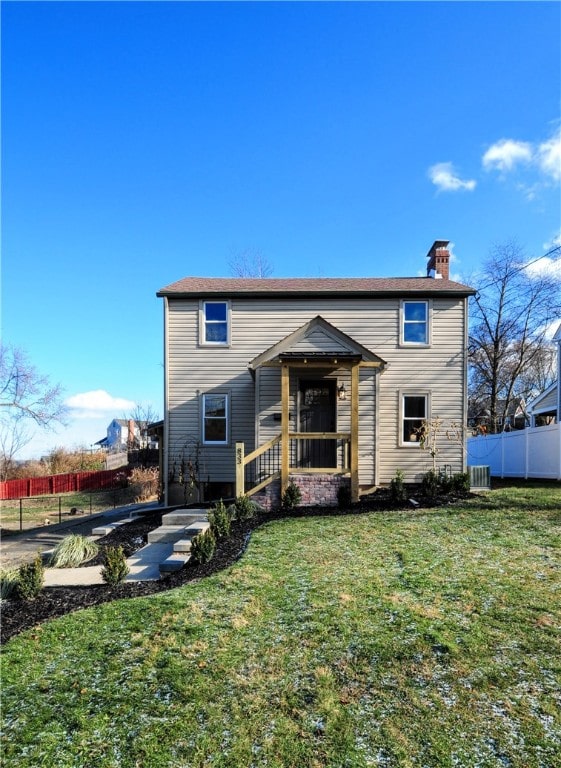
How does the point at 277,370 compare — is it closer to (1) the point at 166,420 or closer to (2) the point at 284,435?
(2) the point at 284,435

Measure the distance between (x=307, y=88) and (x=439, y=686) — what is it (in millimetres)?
11241

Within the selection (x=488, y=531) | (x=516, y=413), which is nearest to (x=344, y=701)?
(x=488, y=531)

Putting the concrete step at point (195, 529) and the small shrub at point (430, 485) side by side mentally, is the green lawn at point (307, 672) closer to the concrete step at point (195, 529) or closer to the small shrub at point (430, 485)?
the concrete step at point (195, 529)

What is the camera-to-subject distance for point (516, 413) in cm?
3409

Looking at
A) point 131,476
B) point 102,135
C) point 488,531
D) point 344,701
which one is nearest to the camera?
point 344,701

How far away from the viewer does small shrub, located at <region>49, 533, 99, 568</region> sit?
7.15 metres

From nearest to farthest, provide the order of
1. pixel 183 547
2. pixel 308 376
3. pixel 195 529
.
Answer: pixel 183 547, pixel 195 529, pixel 308 376

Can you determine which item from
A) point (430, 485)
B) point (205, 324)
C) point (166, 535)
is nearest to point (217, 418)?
point (205, 324)

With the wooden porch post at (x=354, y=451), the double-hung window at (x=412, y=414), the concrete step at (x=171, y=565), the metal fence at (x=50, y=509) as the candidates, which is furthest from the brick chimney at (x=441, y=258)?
the metal fence at (x=50, y=509)

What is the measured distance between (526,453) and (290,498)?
9080 millimetres

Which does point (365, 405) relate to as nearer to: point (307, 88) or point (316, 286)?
point (316, 286)

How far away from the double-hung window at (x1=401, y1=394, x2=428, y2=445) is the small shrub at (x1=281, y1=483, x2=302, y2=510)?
432 cm

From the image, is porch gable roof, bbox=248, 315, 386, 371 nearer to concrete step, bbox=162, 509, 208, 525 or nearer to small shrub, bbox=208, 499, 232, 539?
concrete step, bbox=162, 509, 208, 525

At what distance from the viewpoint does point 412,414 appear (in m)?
13.1
